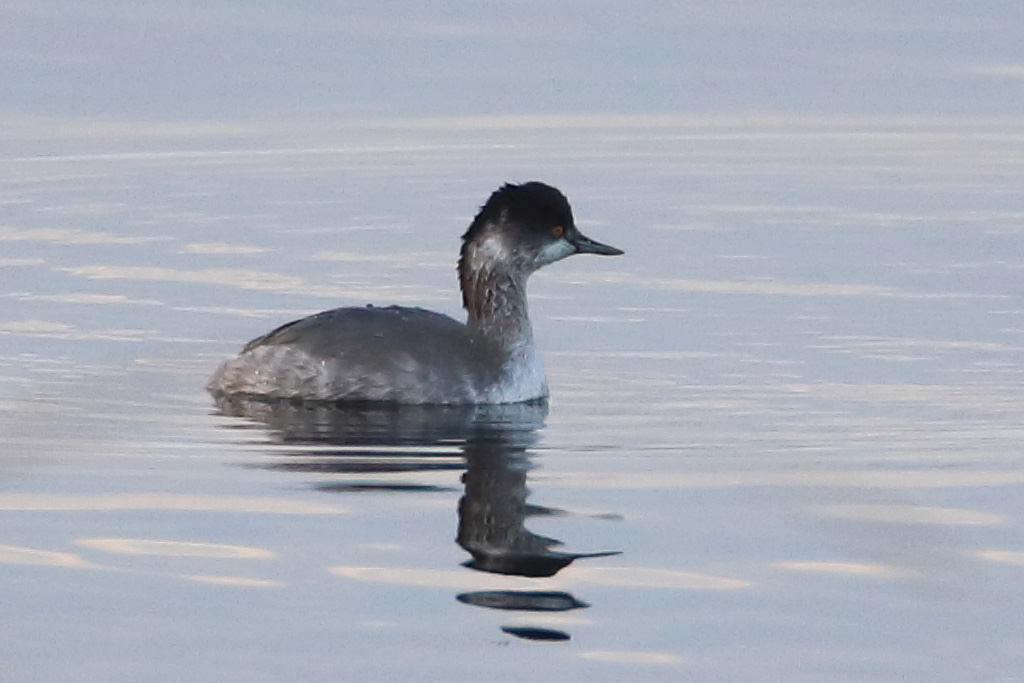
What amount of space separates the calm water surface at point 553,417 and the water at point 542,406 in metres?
0.03

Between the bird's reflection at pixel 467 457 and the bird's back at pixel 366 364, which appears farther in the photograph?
the bird's back at pixel 366 364

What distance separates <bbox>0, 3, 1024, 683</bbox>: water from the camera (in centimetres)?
935

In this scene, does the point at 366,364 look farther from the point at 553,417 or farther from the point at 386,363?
the point at 553,417

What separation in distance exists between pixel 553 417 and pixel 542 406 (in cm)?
38

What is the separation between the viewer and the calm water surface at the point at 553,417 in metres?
9.32

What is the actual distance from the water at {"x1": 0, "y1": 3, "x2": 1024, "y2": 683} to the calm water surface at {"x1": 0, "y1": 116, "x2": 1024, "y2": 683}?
3 centimetres

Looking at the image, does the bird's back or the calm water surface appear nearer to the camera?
the calm water surface

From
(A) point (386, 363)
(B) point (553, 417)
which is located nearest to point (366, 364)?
(A) point (386, 363)

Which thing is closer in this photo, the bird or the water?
the water

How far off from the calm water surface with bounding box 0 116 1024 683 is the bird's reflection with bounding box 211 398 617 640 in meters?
0.03

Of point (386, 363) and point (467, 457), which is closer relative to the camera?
point (467, 457)

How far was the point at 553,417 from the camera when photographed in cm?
1359

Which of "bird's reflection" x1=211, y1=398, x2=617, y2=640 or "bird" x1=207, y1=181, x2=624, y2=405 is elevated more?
"bird" x1=207, y1=181, x2=624, y2=405

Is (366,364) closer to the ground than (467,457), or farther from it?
farther from it
